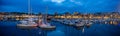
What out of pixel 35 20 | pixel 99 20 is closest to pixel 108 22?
pixel 99 20

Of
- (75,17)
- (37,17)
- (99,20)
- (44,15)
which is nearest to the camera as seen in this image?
(44,15)

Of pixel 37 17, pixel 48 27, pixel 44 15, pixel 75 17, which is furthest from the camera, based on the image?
pixel 75 17

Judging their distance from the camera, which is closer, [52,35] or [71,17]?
[52,35]

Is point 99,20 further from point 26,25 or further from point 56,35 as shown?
point 56,35

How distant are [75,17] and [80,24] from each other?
11.1ft

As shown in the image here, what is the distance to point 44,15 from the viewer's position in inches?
419

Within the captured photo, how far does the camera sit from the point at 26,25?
1096 cm

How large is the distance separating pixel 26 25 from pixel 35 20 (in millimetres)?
1221

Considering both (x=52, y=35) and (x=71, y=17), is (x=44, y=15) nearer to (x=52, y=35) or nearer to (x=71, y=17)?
(x=52, y=35)

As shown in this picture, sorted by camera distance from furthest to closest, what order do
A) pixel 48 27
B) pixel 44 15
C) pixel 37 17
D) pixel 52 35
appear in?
pixel 37 17
pixel 44 15
pixel 48 27
pixel 52 35

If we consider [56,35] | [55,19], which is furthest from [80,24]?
[55,19]

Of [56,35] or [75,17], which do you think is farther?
[75,17]

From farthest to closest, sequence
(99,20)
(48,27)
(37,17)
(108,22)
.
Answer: (99,20), (108,22), (37,17), (48,27)

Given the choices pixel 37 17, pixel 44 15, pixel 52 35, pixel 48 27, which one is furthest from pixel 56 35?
pixel 37 17
